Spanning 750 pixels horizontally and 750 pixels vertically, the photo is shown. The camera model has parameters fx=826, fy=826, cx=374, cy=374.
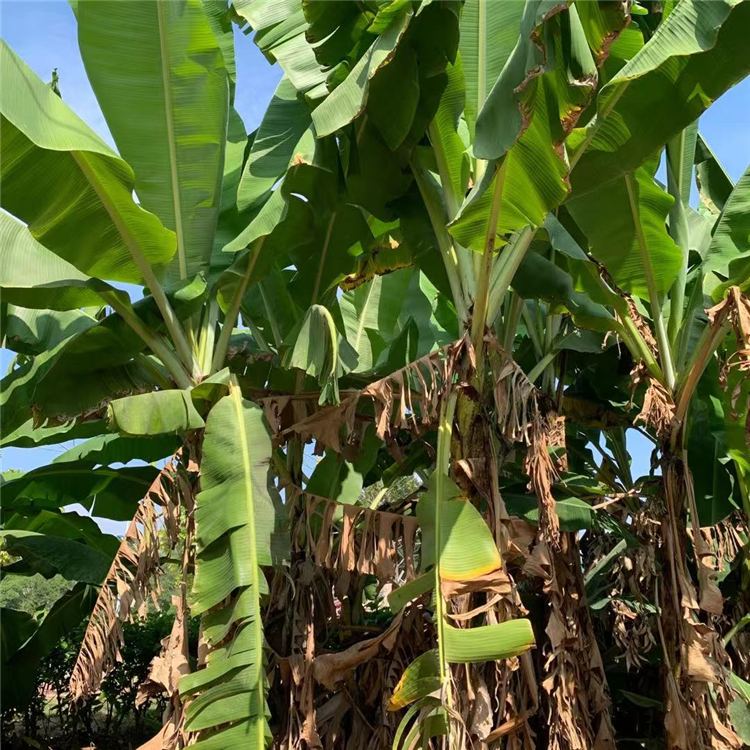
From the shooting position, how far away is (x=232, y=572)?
3531mm

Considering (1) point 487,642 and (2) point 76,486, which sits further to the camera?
(2) point 76,486

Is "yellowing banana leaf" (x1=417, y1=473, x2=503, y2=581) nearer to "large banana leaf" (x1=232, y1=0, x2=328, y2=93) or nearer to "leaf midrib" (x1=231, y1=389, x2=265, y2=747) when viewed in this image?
"leaf midrib" (x1=231, y1=389, x2=265, y2=747)

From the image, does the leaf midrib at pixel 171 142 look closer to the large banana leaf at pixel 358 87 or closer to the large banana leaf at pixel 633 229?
the large banana leaf at pixel 358 87

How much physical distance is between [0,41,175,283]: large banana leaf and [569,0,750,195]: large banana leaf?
6.60 ft

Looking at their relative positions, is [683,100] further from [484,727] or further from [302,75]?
[484,727]

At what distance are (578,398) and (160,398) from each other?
3000 millimetres

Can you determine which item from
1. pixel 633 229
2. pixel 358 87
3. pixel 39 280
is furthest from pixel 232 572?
pixel 633 229

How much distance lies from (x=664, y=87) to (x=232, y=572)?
2790mm

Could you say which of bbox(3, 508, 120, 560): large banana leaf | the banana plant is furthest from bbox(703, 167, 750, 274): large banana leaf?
bbox(3, 508, 120, 560): large banana leaf

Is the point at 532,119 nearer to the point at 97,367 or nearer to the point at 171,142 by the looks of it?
the point at 171,142

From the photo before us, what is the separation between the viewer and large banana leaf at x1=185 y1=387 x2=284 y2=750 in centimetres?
329

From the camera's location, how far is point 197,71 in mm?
4113

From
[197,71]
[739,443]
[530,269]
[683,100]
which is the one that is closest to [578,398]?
[739,443]

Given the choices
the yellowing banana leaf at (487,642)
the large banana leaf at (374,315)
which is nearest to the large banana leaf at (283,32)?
the large banana leaf at (374,315)
